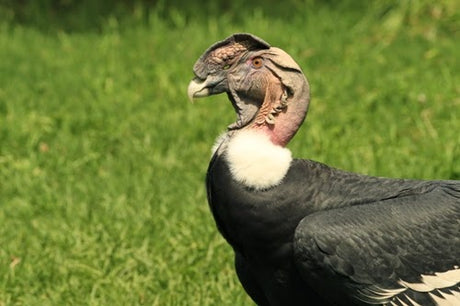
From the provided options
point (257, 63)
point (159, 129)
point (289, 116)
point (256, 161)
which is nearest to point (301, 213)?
point (256, 161)

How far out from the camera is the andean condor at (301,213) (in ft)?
14.0

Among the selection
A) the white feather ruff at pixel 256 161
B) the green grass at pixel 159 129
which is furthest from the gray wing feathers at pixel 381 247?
the green grass at pixel 159 129

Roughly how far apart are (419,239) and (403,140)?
304cm

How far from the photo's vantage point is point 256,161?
14.3 ft

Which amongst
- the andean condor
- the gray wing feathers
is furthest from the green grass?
the gray wing feathers

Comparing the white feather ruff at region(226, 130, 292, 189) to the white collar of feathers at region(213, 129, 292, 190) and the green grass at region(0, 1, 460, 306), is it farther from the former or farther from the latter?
the green grass at region(0, 1, 460, 306)

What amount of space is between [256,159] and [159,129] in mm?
3301

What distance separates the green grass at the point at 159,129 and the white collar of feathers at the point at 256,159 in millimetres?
1211

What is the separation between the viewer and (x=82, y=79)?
27.6 feet

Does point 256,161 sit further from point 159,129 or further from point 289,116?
point 159,129

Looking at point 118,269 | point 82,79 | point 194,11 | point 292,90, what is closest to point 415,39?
point 194,11

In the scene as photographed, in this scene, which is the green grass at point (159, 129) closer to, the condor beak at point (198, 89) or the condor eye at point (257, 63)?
the condor beak at point (198, 89)

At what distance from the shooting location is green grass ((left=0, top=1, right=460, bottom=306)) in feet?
19.1

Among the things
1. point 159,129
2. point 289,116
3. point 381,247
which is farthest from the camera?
point 159,129
